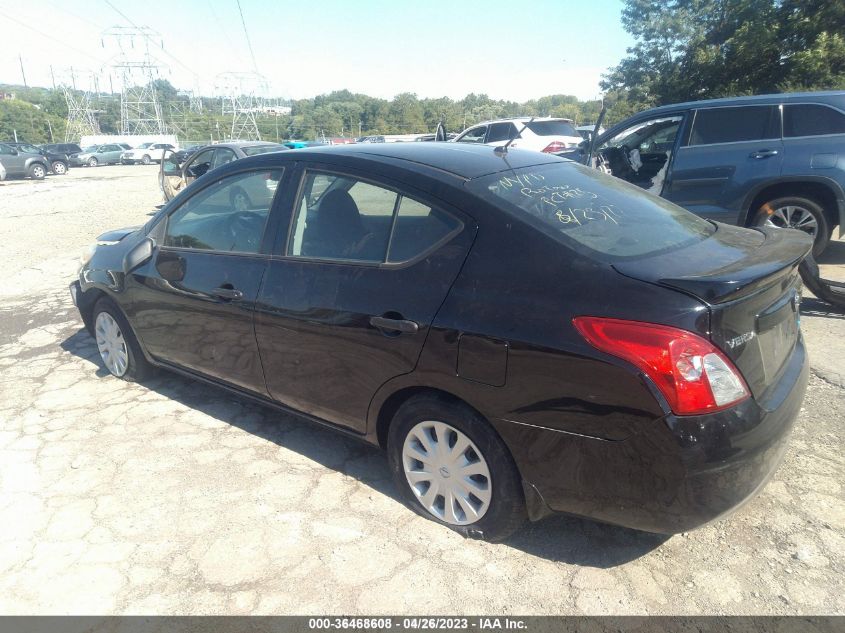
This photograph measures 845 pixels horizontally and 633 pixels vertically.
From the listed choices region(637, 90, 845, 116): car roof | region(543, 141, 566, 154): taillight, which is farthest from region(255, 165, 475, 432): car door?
region(543, 141, 566, 154): taillight

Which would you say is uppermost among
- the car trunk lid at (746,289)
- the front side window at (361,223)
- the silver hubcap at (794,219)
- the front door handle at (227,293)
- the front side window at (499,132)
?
the front side window at (499,132)

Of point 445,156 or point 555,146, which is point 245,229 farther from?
point 555,146

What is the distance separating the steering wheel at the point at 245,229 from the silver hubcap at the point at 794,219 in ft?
17.2

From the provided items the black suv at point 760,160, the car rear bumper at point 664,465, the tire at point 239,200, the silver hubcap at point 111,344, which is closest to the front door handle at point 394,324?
the car rear bumper at point 664,465

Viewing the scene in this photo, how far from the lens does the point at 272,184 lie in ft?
11.2

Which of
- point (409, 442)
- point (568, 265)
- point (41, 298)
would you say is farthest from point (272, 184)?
point (41, 298)

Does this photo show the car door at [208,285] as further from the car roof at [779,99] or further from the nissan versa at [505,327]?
the car roof at [779,99]

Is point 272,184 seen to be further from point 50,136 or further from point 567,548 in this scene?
point 50,136

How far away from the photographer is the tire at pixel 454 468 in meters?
2.46

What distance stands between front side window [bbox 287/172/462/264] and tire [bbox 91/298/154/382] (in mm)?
1868

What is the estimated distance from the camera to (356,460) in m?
3.43

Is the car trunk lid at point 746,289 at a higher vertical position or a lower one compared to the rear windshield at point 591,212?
lower

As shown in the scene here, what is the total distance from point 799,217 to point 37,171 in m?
32.7

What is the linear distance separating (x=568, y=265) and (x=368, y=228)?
1103 mm
